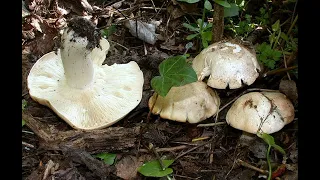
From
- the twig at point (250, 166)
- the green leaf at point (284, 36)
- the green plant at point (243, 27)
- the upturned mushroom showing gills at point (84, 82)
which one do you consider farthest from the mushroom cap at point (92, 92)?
the green leaf at point (284, 36)

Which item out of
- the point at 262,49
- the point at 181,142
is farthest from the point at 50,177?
the point at 262,49

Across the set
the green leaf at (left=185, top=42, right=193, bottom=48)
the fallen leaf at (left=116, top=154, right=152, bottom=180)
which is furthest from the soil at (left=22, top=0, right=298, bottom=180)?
the green leaf at (left=185, top=42, right=193, bottom=48)

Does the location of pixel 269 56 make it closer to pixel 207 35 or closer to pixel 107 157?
pixel 207 35

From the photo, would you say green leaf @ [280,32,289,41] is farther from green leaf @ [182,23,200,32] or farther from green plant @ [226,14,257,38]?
green leaf @ [182,23,200,32]

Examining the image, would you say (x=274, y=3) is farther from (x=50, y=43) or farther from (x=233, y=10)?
(x=50, y=43)

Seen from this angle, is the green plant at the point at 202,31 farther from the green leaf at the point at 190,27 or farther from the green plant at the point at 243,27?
the green plant at the point at 243,27

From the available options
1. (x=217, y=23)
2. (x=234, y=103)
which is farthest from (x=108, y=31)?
(x=234, y=103)
